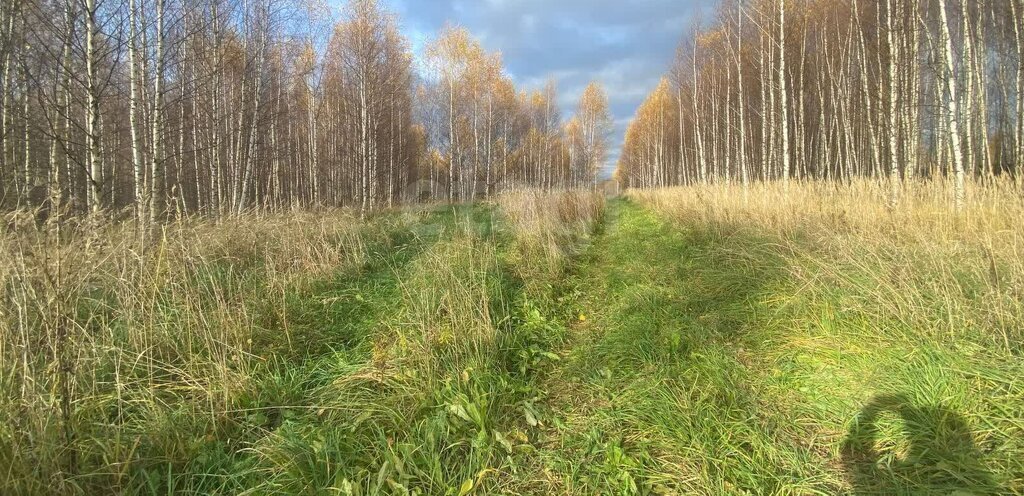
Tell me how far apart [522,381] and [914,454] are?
1.96m

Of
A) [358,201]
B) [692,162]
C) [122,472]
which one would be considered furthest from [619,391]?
[692,162]

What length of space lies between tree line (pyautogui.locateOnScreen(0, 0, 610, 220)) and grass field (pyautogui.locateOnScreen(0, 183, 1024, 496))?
89 centimetres

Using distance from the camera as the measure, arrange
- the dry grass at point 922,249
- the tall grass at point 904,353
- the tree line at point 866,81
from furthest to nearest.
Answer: the tree line at point 866,81 → the dry grass at point 922,249 → the tall grass at point 904,353

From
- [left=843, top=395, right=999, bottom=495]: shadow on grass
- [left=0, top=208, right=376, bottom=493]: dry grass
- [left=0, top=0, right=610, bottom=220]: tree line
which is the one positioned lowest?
[left=843, top=395, right=999, bottom=495]: shadow on grass

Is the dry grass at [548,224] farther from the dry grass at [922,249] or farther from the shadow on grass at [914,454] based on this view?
the shadow on grass at [914,454]

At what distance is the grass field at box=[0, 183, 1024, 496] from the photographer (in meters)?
1.79

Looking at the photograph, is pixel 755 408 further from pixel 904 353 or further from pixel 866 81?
pixel 866 81

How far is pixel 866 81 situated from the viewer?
11.7 metres

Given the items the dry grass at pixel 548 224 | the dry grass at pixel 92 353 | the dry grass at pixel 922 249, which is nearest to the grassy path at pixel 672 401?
the dry grass at pixel 922 249

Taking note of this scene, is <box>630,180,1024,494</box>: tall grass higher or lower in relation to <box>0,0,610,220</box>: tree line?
lower

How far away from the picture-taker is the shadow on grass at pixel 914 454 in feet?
5.32

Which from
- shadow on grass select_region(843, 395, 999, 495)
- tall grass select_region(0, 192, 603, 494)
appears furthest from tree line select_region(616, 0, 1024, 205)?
tall grass select_region(0, 192, 603, 494)

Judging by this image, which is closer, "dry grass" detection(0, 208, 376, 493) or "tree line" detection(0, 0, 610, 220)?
"dry grass" detection(0, 208, 376, 493)

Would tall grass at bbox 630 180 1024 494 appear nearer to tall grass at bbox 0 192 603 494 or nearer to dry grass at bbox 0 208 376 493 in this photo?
tall grass at bbox 0 192 603 494
